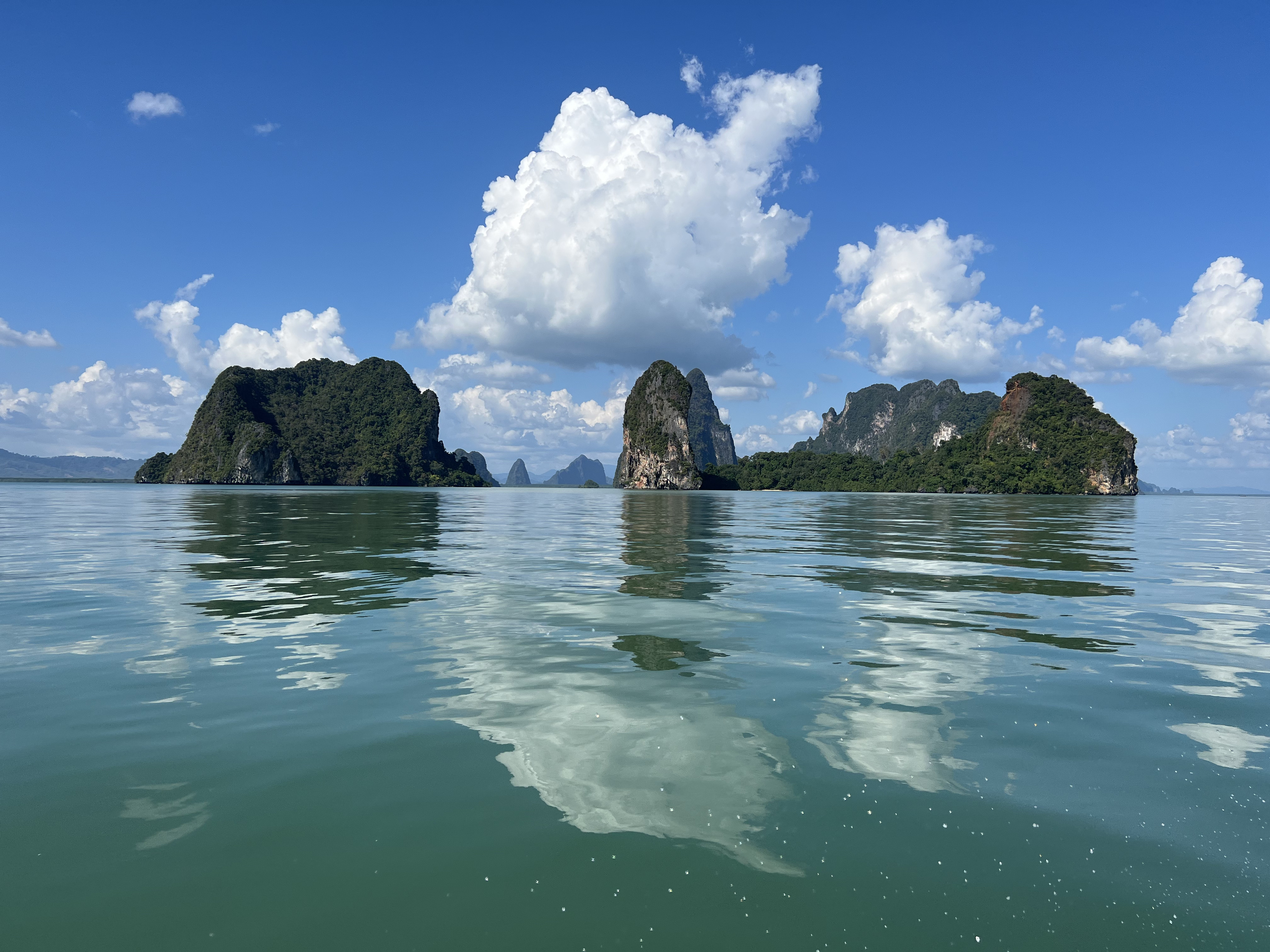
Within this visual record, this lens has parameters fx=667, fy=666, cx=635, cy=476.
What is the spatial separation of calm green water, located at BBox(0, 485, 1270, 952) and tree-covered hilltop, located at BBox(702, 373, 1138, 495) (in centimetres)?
16476

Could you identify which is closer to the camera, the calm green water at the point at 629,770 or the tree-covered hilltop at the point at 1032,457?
the calm green water at the point at 629,770

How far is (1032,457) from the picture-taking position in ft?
557

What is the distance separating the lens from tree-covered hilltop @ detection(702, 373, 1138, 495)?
160 metres

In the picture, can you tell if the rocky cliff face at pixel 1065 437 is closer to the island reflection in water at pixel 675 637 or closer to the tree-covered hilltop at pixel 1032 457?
the tree-covered hilltop at pixel 1032 457

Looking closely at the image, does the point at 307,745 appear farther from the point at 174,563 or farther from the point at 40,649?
the point at 174,563

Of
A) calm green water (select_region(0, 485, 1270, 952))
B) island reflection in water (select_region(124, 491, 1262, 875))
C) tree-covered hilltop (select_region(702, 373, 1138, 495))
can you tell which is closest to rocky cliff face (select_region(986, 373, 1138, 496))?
tree-covered hilltop (select_region(702, 373, 1138, 495))

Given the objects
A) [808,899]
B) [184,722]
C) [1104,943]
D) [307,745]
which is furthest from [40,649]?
[1104,943]

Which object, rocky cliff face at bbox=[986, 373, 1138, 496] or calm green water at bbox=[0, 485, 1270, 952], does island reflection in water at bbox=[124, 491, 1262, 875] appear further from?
rocky cliff face at bbox=[986, 373, 1138, 496]

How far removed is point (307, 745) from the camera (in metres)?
5.79

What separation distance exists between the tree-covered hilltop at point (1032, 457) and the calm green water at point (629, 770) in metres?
165

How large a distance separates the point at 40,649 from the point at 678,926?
392 inches

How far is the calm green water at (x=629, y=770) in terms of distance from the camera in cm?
356

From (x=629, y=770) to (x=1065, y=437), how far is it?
653 ft

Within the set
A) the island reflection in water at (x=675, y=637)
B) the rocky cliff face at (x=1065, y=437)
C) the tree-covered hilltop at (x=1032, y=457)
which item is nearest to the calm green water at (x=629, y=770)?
the island reflection in water at (x=675, y=637)
